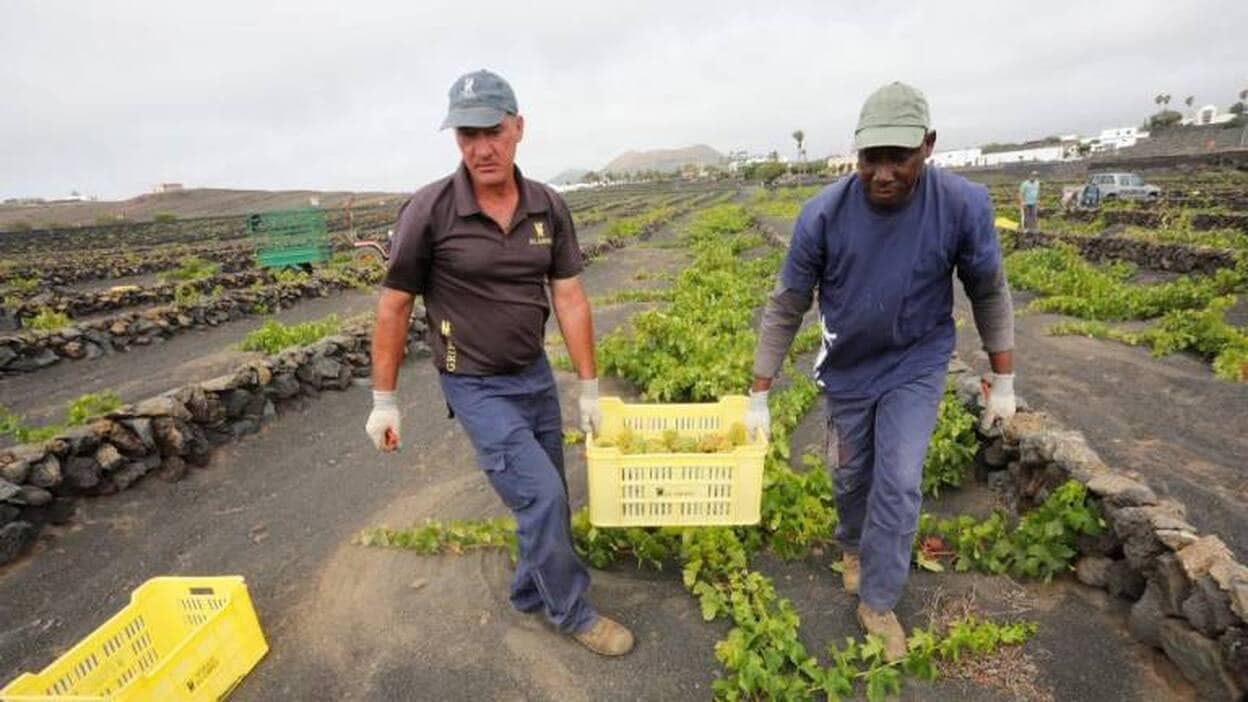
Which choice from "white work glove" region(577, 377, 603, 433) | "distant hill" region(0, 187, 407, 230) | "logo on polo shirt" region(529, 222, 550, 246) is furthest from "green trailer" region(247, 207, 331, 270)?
"distant hill" region(0, 187, 407, 230)

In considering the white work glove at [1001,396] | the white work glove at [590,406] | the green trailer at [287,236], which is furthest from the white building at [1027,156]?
the white work glove at [590,406]

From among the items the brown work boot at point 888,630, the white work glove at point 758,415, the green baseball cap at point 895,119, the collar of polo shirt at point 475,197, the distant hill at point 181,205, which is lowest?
the brown work boot at point 888,630

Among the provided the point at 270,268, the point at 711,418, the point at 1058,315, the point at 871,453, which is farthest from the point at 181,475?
the point at 270,268

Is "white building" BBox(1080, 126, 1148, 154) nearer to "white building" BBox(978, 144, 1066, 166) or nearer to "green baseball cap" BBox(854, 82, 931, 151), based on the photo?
"white building" BBox(978, 144, 1066, 166)

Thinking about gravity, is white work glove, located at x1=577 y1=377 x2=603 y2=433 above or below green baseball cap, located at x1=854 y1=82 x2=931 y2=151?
below

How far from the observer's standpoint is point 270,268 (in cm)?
1686

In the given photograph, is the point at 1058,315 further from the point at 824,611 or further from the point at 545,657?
the point at 545,657

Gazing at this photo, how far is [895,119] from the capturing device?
2.59 meters

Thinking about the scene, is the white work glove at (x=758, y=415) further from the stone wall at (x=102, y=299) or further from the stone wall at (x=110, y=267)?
the stone wall at (x=110, y=267)

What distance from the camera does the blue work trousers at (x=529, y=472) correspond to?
296cm

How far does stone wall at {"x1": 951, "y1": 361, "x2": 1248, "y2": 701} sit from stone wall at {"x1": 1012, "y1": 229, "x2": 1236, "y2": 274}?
35.0 ft

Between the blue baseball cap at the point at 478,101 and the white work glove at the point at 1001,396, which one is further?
the white work glove at the point at 1001,396

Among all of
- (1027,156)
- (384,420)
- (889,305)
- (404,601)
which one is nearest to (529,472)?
(384,420)

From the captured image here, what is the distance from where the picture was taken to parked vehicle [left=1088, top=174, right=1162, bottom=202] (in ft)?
86.8
